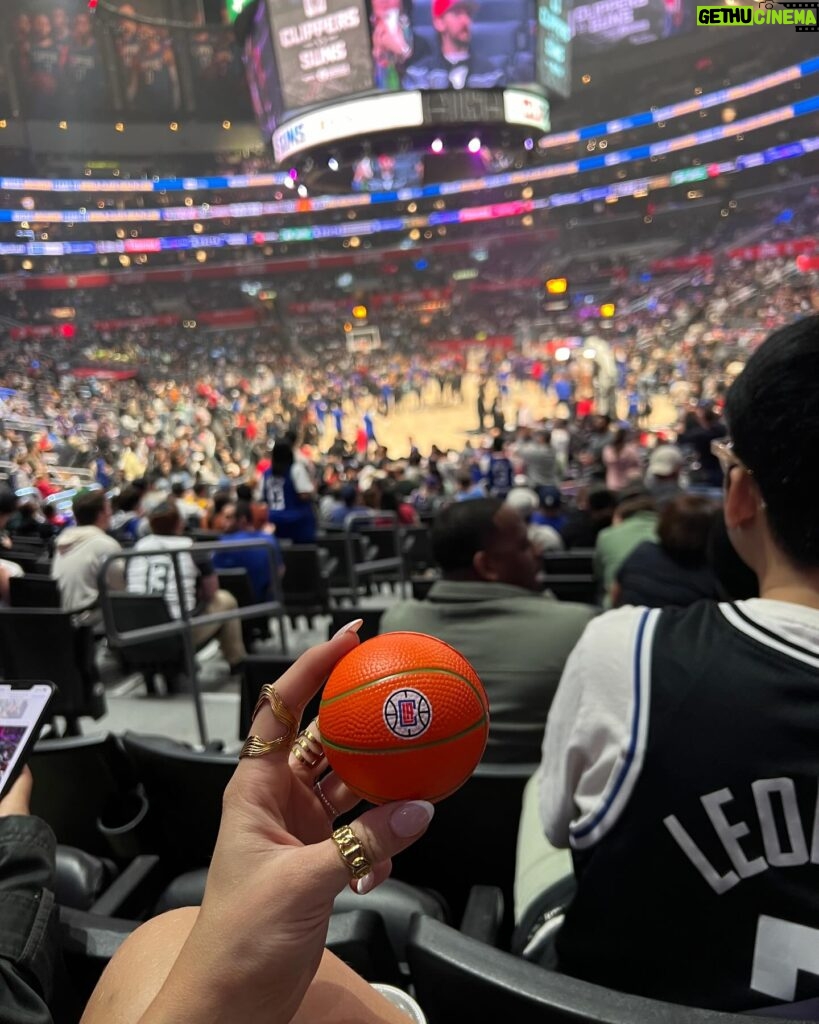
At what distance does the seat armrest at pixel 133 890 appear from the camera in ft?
5.08

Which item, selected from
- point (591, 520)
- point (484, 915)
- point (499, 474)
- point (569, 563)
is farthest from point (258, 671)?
point (499, 474)

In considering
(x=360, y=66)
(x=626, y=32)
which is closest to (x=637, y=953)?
(x=360, y=66)

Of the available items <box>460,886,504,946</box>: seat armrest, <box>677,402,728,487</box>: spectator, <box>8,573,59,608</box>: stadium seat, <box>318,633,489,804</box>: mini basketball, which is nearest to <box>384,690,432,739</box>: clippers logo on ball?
<box>318,633,489,804</box>: mini basketball

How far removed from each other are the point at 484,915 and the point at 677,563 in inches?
60.1

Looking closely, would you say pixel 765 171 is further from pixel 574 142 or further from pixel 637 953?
pixel 637 953

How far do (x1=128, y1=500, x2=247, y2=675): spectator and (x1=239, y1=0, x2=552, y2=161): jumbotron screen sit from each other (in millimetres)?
10154

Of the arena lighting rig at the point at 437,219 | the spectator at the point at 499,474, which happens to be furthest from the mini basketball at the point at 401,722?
the arena lighting rig at the point at 437,219

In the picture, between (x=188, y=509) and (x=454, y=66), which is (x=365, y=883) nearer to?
(x=188, y=509)

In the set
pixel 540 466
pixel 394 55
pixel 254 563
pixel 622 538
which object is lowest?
pixel 540 466

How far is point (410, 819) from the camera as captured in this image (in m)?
0.66

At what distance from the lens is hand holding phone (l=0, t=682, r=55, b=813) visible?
1.18m

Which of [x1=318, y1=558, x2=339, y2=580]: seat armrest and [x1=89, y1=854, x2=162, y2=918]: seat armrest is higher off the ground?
[x1=89, y1=854, x2=162, y2=918]: seat armrest

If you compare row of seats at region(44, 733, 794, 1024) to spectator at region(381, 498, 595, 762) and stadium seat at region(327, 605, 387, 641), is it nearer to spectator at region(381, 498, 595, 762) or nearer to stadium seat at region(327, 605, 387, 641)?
spectator at region(381, 498, 595, 762)

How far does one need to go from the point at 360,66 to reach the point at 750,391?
1319cm
